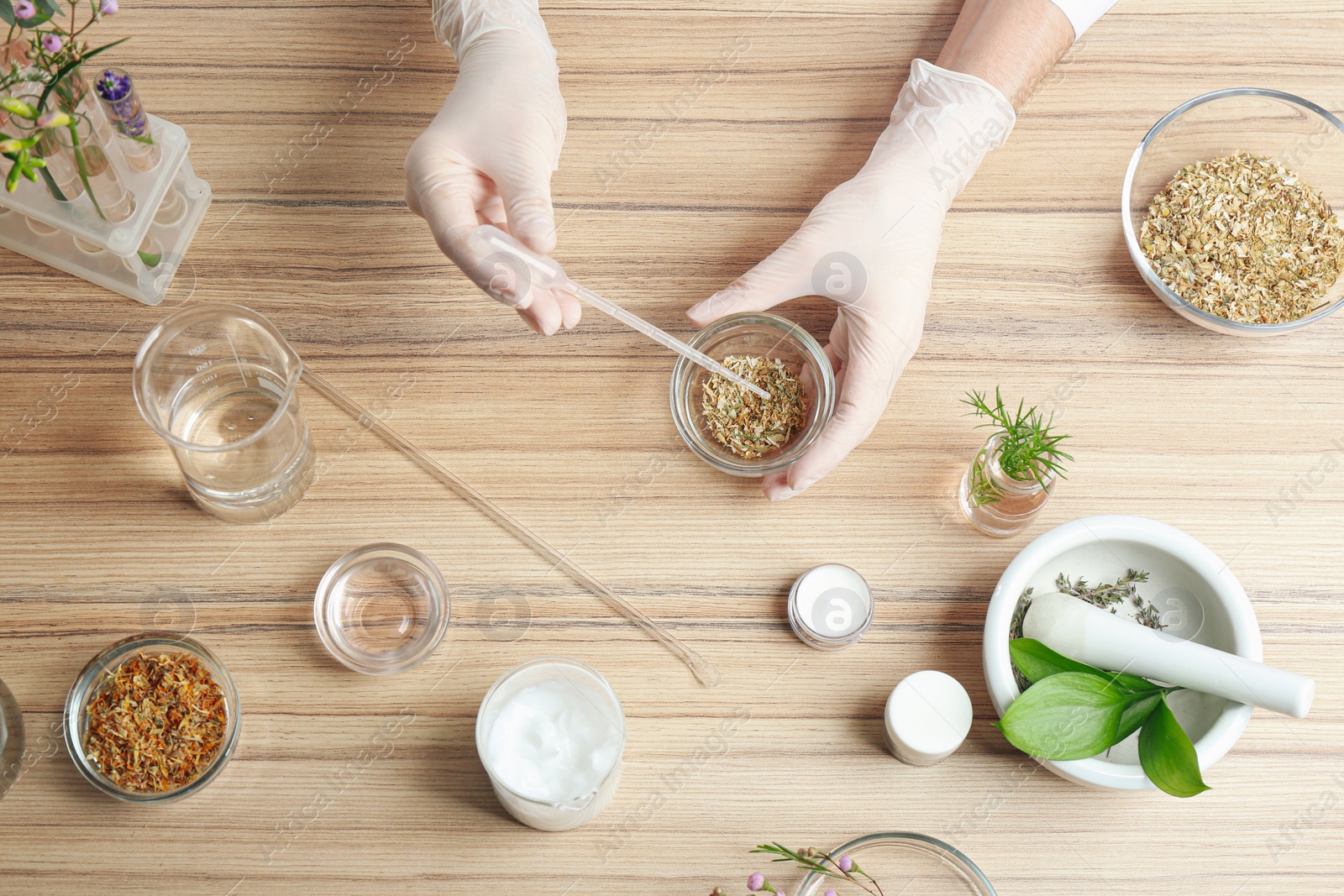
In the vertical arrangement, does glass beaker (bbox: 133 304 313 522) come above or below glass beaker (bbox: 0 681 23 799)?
above

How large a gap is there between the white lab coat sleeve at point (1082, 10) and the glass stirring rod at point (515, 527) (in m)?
1.14

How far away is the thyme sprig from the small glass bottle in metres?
1.21

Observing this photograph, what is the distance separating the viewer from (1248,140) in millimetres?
1516

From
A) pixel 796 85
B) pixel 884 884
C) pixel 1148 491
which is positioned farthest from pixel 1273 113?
pixel 884 884

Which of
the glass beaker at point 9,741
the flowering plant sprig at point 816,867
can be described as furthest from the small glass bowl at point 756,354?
the glass beaker at point 9,741

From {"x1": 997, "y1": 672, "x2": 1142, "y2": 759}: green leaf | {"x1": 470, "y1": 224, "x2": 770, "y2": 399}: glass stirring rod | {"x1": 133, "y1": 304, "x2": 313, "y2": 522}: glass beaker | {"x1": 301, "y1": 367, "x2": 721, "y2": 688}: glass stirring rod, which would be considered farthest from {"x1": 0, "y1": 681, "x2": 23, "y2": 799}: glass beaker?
{"x1": 997, "y1": 672, "x2": 1142, "y2": 759}: green leaf

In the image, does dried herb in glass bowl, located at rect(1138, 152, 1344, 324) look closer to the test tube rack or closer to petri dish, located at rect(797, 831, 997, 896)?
petri dish, located at rect(797, 831, 997, 896)

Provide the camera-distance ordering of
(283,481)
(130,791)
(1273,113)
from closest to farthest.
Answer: (130,791) < (283,481) < (1273,113)

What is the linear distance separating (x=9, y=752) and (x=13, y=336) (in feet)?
1.94

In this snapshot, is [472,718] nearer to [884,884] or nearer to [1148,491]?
[884,884]

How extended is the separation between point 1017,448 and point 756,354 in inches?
15.6

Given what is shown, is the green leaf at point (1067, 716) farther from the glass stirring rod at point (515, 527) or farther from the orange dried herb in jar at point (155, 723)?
the orange dried herb in jar at point (155, 723)

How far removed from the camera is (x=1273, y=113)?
1.51 meters

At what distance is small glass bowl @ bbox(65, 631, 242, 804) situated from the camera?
122 centimetres
